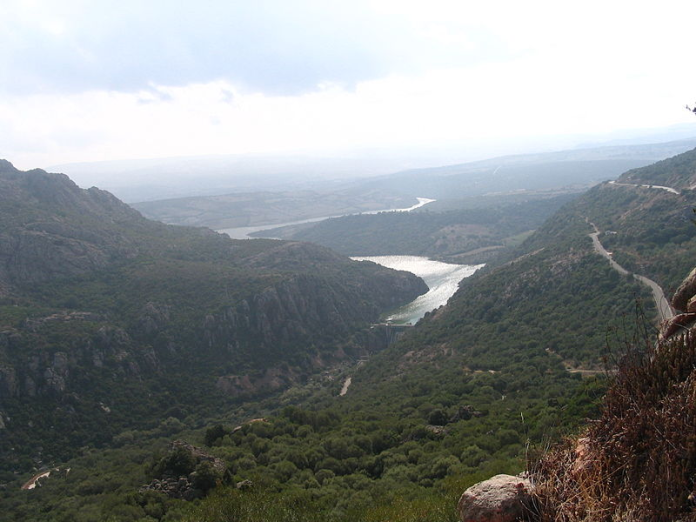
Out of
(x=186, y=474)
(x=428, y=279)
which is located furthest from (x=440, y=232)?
(x=186, y=474)

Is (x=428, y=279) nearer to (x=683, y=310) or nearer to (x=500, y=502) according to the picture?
(x=683, y=310)

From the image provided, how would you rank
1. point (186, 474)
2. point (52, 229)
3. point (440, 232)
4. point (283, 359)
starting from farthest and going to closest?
point (440, 232), point (52, 229), point (283, 359), point (186, 474)

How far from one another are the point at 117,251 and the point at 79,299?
1395 centimetres

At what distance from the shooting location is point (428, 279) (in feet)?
347

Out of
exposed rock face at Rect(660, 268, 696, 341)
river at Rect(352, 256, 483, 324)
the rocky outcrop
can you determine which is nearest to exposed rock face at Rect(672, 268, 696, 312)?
exposed rock face at Rect(660, 268, 696, 341)

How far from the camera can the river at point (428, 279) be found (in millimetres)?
82787

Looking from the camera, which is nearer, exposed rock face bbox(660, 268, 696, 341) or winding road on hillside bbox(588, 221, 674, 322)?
exposed rock face bbox(660, 268, 696, 341)

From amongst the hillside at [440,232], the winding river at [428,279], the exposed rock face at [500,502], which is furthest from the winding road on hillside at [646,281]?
the hillside at [440,232]

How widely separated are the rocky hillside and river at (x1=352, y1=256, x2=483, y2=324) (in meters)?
4.27

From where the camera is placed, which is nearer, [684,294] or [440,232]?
[684,294]

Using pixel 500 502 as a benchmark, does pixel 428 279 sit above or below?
below

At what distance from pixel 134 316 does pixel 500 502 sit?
57.2 meters

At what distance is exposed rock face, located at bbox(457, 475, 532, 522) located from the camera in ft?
23.3

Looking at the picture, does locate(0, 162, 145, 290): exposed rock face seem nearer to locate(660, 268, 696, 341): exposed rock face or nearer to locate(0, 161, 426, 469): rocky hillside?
locate(0, 161, 426, 469): rocky hillside
